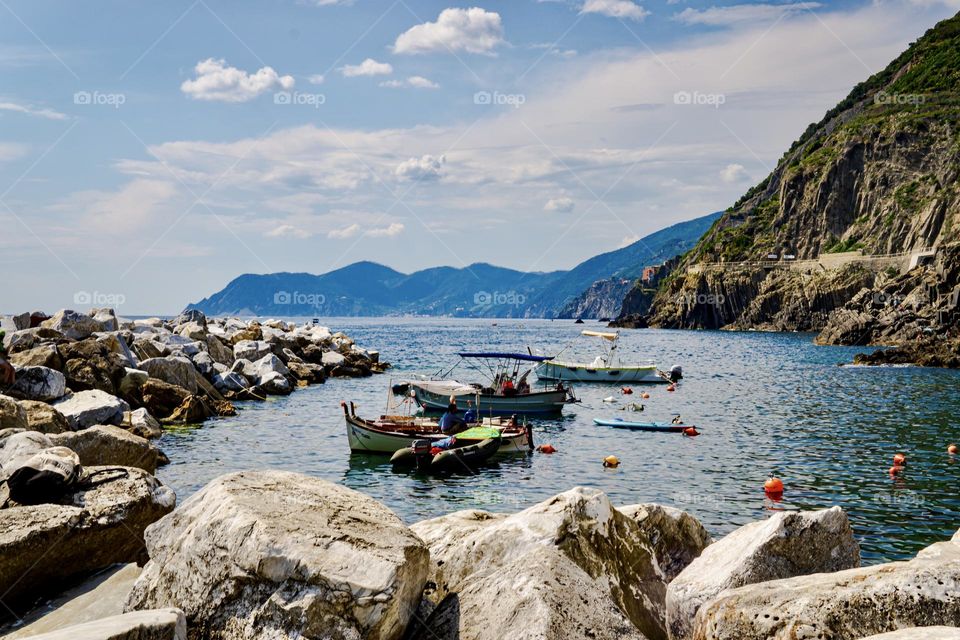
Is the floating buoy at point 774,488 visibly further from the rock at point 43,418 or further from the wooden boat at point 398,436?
the rock at point 43,418

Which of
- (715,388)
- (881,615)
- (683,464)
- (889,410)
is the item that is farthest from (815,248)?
(881,615)

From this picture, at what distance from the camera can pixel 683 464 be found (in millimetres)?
26250

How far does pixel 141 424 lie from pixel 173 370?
9067 millimetres

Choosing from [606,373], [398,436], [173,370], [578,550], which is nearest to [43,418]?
[398,436]

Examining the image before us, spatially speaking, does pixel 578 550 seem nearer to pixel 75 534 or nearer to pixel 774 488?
pixel 75 534

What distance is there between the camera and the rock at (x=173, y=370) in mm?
35406

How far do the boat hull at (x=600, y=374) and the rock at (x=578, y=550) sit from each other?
5011cm

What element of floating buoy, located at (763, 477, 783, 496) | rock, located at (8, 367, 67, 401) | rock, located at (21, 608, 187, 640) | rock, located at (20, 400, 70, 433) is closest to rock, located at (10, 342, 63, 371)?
rock, located at (8, 367, 67, 401)

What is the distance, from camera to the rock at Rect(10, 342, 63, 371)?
27.0m

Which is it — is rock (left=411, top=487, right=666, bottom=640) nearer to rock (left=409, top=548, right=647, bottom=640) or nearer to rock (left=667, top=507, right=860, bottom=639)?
rock (left=409, top=548, right=647, bottom=640)

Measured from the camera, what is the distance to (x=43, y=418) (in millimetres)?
19516

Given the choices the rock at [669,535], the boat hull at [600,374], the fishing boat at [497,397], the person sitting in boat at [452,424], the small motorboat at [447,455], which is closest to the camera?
the rock at [669,535]

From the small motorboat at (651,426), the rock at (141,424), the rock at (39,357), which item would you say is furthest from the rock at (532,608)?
the small motorboat at (651,426)

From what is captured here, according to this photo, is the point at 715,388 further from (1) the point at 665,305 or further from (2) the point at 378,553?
(1) the point at 665,305
